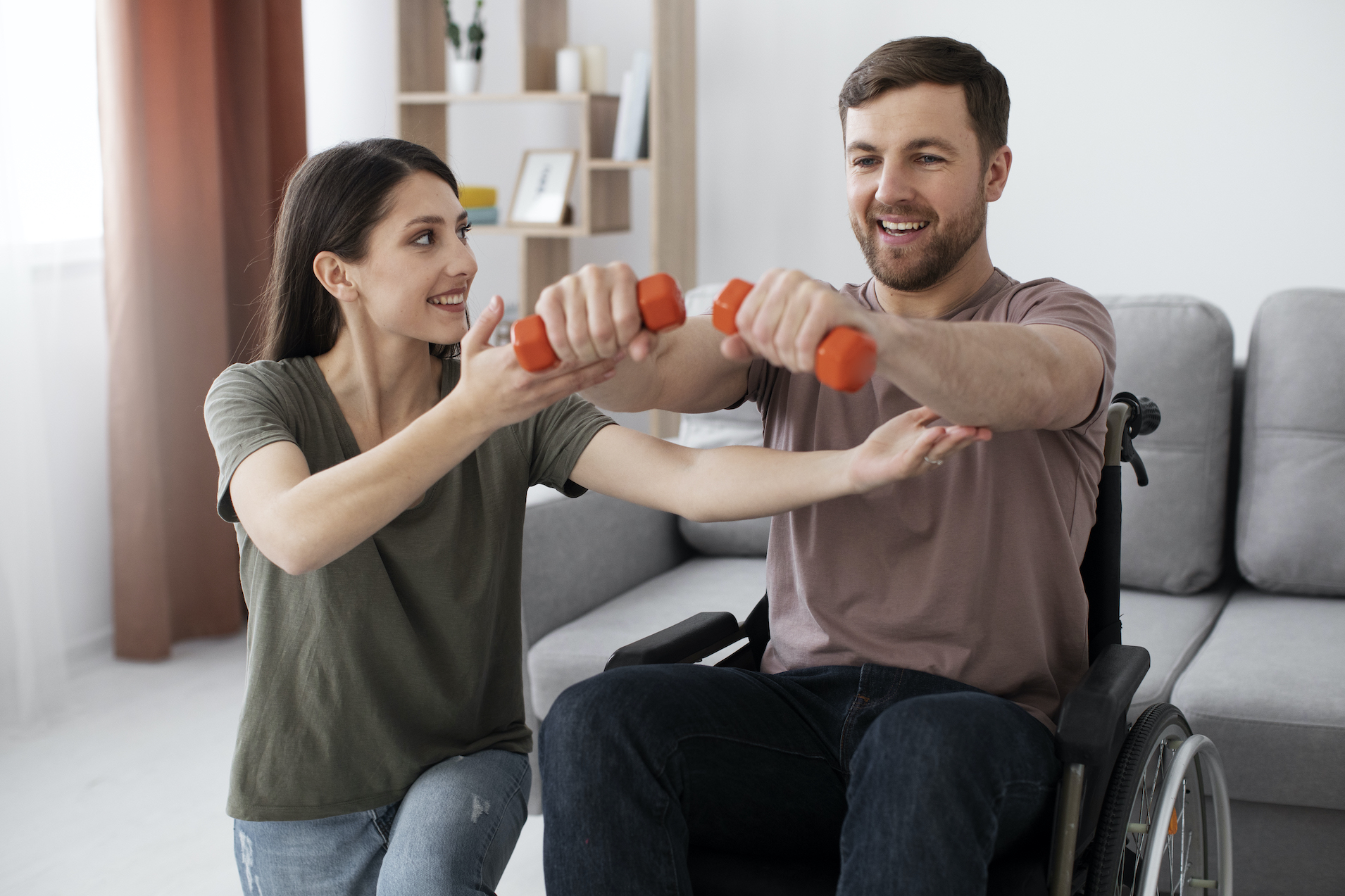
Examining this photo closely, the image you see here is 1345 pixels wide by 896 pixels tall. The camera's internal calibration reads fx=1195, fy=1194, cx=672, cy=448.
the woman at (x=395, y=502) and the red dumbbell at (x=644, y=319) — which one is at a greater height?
the red dumbbell at (x=644, y=319)

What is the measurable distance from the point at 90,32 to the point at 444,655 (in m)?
2.38

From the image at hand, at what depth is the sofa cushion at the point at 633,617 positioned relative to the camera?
6.81 ft

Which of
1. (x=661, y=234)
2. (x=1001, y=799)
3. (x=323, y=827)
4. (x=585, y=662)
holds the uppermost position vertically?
(x=661, y=234)

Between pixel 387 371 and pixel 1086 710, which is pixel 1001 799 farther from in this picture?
pixel 387 371

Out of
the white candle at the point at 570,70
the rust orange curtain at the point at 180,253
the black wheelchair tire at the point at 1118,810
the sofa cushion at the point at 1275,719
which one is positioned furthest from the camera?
the white candle at the point at 570,70

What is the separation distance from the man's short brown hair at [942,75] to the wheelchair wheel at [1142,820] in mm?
681

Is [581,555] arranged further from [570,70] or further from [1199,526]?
[570,70]

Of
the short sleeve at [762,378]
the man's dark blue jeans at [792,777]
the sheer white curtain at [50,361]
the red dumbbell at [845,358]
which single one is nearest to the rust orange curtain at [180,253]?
the sheer white curtain at [50,361]

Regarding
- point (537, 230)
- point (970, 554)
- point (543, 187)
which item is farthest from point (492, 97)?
point (970, 554)

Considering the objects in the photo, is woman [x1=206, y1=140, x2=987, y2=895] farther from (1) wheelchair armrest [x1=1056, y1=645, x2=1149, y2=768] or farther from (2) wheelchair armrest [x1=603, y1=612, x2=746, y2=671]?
(1) wheelchair armrest [x1=1056, y1=645, x2=1149, y2=768]

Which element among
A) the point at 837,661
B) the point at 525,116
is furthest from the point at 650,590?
the point at 525,116

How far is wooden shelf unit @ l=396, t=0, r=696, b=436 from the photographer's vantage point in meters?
3.17

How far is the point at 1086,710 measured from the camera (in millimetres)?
1138

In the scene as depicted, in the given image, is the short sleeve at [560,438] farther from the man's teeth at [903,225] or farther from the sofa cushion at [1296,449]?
the sofa cushion at [1296,449]
